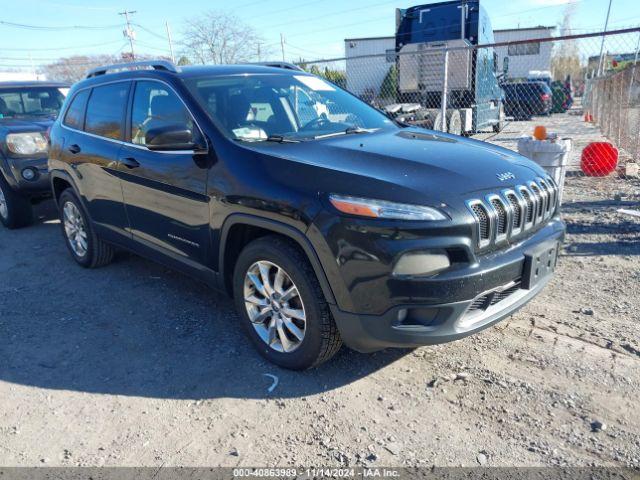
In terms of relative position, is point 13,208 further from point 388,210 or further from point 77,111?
point 388,210

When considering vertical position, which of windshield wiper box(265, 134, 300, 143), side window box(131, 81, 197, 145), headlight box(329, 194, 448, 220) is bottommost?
headlight box(329, 194, 448, 220)

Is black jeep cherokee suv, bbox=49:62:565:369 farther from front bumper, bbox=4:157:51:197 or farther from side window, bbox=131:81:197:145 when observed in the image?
front bumper, bbox=4:157:51:197

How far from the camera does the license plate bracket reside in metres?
2.74

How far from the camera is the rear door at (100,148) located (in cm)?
414

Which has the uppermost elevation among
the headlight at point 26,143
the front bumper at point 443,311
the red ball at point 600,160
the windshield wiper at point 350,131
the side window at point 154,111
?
the side window at point 154,111

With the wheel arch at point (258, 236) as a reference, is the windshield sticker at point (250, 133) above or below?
above

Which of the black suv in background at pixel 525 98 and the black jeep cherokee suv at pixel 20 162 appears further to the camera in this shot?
the black suv in background at pixel 525 98

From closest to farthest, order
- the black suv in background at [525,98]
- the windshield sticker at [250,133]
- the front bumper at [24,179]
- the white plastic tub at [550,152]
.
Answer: the windshield sticker at [250,133]
the white plastic tub at [550,152]
the front bumper at [24,179]
the black suv in background at [525,98]

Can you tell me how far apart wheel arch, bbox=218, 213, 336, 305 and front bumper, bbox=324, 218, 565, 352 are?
0.18 metres

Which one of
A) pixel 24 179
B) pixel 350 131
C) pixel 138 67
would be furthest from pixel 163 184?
pixel 24 179

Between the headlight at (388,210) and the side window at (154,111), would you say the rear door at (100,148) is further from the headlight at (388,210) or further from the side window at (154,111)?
the headlight at (388,210)

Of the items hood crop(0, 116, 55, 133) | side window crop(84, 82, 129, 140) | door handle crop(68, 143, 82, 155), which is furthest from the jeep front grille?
hood crop(0, 116, 55, 133)

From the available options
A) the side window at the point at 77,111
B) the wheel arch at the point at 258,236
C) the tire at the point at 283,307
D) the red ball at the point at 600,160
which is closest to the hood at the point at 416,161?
the wheel arch at the point at 258,236

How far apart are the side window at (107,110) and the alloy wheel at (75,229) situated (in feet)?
3.07
